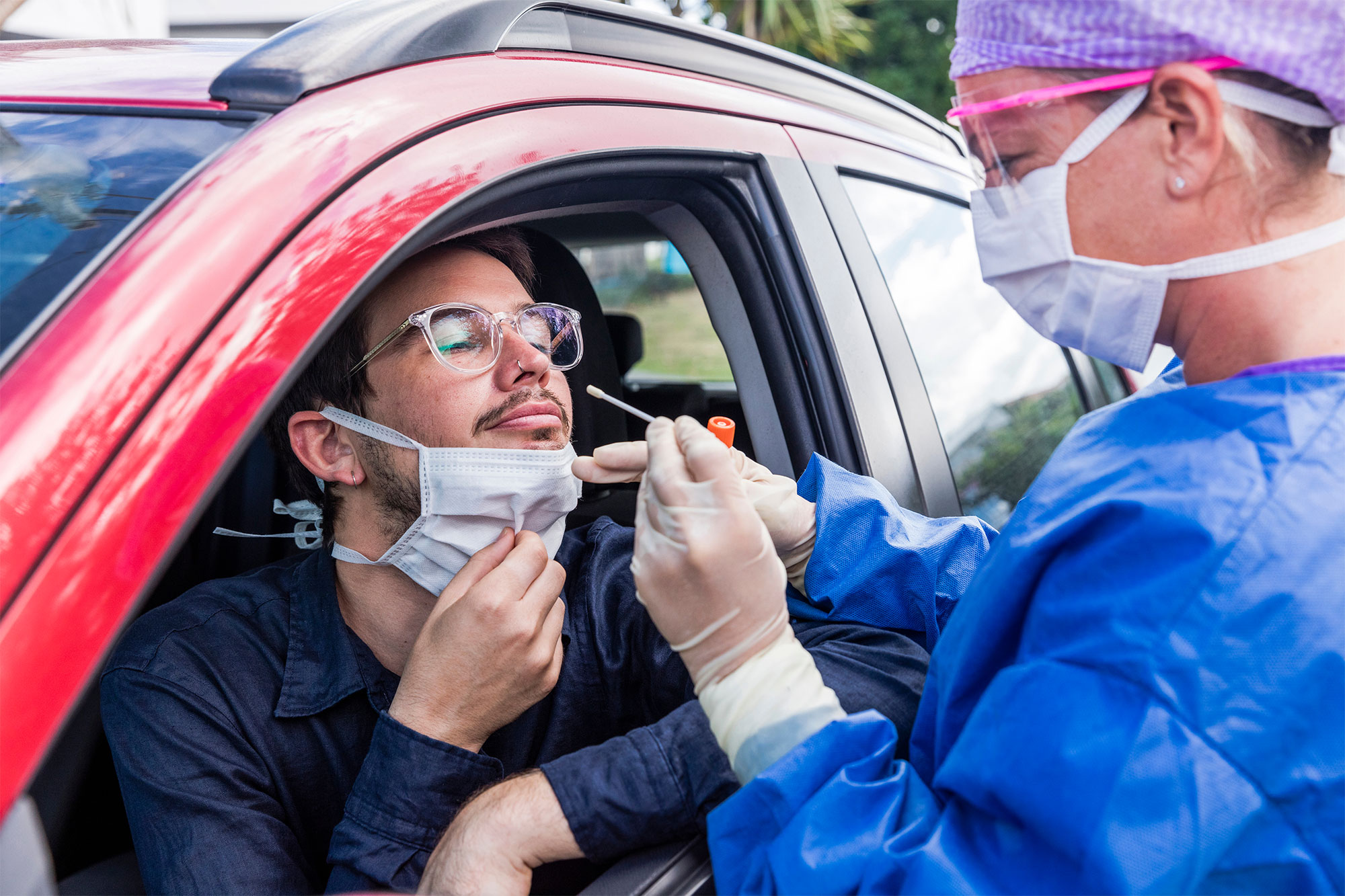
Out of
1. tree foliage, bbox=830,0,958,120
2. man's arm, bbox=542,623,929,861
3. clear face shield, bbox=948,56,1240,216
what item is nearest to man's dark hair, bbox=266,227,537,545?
man's arm, bbox=542,623,929,861

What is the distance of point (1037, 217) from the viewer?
1.24 meters

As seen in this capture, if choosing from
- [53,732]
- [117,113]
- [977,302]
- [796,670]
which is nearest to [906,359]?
[977,302]

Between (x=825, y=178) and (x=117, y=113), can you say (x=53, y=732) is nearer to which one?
(x=117, y=113)

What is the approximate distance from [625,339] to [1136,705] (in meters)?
2.84

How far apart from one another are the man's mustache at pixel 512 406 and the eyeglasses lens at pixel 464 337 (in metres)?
0.09

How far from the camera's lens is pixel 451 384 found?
176 cm

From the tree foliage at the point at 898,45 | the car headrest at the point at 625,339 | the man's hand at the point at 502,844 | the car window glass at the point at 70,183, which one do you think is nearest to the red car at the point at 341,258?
the car window glass at the point at 70,183

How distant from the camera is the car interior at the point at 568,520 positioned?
1.23 m

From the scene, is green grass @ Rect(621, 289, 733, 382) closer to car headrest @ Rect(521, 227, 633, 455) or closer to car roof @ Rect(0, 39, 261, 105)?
car headrest @ Rect(521, 227, 633, 455)

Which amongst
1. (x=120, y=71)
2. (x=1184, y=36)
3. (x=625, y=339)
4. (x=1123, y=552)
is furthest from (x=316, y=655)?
(x=625, y=339)

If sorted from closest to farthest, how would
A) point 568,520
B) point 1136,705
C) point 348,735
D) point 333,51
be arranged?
point 1136,705, point 333,51, point 348,735, point 568,520

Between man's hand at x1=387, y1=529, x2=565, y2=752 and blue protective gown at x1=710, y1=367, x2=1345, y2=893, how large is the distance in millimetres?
557

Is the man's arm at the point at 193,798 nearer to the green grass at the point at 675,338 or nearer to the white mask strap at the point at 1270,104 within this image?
the white mask strap at the point at 1270,104

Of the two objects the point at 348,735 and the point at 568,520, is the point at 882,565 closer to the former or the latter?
the point at 348,735
